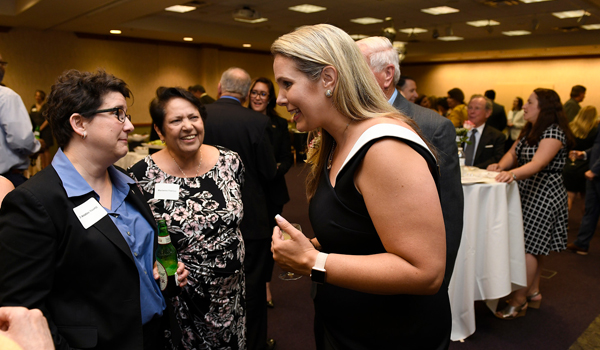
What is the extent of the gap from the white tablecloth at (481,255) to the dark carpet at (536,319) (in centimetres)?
21

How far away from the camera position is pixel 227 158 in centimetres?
205

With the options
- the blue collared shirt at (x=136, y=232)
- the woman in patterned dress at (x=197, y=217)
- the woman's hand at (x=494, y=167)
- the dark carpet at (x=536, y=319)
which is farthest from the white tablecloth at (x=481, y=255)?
the blue collared shirt at (x=136, y=232)

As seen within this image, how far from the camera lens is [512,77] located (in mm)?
13578

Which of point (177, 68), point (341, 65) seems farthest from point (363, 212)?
point (177, 68)

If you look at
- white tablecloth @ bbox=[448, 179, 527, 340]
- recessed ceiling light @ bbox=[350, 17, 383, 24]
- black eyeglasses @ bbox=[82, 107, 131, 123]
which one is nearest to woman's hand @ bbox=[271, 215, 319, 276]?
black eyeglasses @ bbox=[82, 107, 131, 123]

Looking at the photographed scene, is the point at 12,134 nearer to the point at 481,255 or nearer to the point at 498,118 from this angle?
the point at 481,255

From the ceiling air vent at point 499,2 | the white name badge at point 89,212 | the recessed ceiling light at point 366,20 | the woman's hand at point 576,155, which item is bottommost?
the woman's hand at point 576,155

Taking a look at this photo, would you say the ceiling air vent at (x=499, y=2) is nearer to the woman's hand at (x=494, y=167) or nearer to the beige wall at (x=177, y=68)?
the woman's hand at (x=494, y=167)

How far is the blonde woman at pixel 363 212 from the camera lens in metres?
0.88

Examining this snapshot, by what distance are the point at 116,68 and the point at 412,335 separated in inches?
447

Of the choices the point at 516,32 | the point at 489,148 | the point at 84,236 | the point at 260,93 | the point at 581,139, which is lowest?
the point at 581,139

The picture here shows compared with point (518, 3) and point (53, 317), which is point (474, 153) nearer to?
point (53, 317)

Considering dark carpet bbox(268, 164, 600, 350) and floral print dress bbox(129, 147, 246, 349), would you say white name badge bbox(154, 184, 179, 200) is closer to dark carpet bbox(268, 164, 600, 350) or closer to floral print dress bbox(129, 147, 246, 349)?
floral print dress bbox(129, 147, 246, 349)

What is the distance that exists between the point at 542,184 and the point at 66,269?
3.11 metres
